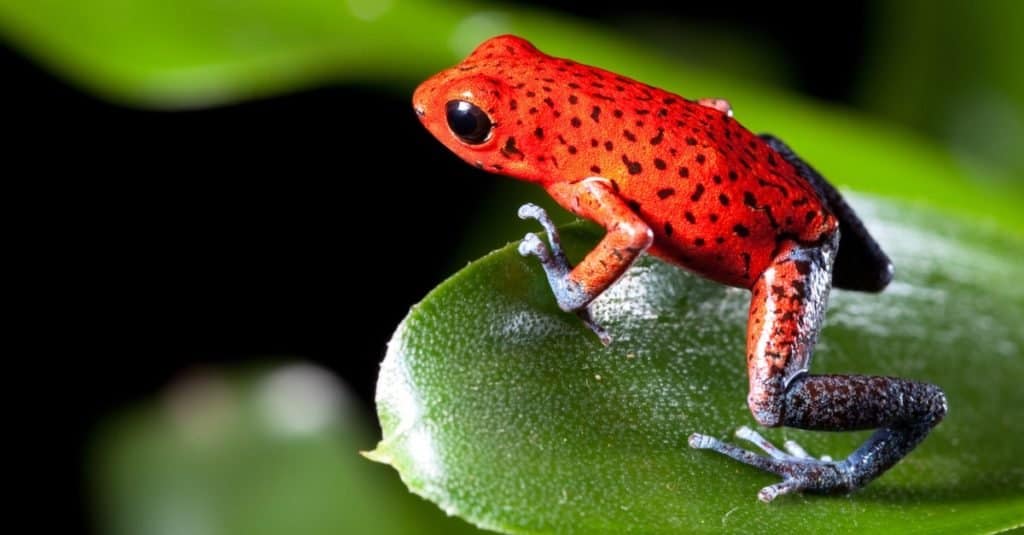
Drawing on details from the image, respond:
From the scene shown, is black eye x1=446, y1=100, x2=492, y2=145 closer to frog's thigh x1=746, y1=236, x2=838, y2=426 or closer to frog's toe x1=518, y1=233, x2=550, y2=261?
frog's toe x1=518, y1=233, x2=550, y2=261

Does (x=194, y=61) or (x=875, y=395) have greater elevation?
(x=194, y=61)

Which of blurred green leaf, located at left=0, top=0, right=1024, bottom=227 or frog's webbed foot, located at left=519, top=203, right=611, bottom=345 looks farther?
blurred green leaf, located at left=0, top=0, right=1024, bottom=227

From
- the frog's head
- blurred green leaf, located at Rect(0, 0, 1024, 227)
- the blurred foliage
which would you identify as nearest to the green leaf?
the frog's head

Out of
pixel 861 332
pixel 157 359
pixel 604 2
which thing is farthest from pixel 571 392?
pixel 604 2

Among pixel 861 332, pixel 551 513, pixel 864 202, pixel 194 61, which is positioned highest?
pixel 194 61

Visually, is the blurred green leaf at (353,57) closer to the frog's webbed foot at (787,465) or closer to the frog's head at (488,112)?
the frog's head at (488,112)

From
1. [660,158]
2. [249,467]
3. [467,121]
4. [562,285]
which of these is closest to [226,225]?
[249,467]

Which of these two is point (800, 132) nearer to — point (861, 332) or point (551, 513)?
point (861, 332)
